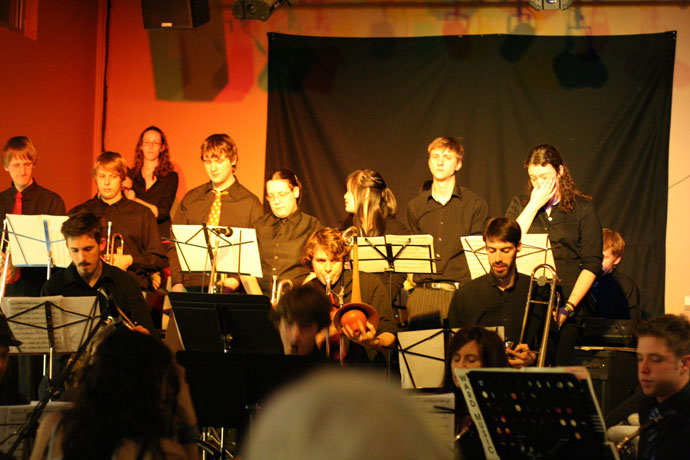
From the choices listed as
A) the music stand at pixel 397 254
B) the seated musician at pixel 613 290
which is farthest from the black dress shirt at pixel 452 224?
the seated musician at pixel 613 290

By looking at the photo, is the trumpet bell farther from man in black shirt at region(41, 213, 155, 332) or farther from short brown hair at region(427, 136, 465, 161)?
short brown hair at region(427, 136, 465, 161)

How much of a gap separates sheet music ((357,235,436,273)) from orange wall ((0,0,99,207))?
348 centimetres

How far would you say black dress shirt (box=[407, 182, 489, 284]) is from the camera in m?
6.40

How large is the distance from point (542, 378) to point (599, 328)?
339cm

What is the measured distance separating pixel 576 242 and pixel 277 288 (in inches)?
91.0

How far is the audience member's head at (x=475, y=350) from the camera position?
407 cm

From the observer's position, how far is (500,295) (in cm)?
546

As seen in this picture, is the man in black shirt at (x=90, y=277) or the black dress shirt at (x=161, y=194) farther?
the black dress shirt at (x=161, y=194)

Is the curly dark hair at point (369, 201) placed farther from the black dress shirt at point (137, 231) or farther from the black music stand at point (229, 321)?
the black music stand at point (229, 321)

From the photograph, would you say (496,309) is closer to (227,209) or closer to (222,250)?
(222,250)

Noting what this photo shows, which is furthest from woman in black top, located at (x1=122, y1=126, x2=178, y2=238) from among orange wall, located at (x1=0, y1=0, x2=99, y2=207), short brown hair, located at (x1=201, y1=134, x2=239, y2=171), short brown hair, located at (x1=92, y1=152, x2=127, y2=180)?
short brown hair, located at (x1=201, y1=134, x2=239, y2=171)

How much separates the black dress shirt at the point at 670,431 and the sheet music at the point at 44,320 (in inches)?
126

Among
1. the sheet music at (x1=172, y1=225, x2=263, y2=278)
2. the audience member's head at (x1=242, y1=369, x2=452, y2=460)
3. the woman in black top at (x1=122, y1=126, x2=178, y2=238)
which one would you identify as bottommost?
the audience member's head at (x1=242, y1=369, x2=452, y2=460)

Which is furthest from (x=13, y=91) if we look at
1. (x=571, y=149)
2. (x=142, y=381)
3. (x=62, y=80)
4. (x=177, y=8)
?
(x=142, y=381)
